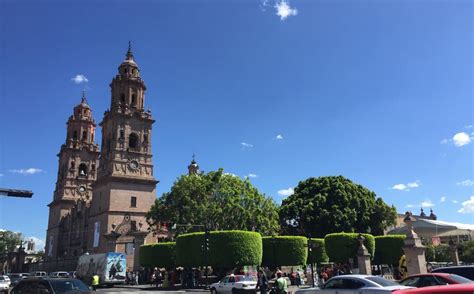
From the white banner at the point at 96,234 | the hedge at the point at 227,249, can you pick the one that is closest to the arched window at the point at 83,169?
the white banner at the point at 96,234

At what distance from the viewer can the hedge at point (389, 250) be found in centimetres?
3975

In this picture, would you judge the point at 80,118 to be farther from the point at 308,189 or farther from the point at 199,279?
the point at 199,279

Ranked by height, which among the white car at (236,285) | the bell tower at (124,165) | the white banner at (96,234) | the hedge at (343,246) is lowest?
Result: the white car at (236,285)

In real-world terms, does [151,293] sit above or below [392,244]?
below

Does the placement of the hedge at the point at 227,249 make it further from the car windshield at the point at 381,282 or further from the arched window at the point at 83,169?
the arched window at the point at 83,169

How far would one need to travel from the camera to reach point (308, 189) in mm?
54719

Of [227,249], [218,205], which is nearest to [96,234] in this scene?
[218,205]

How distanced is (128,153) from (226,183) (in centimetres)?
2212

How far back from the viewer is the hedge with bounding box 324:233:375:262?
38.2 m

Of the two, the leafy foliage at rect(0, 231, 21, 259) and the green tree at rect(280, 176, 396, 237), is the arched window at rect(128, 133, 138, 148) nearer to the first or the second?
the green tree at rect(280, 176, 396, 237)

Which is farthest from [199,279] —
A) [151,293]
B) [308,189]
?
[308,189]

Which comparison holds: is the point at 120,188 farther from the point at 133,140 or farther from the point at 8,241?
the point at 8,241

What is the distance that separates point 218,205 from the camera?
145 ft

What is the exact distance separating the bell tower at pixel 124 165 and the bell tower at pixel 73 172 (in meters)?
18.8
